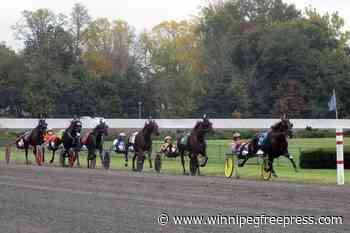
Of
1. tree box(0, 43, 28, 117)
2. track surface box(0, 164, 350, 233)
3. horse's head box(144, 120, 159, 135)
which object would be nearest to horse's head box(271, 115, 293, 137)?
track surface box(0, 164, 350, 233)

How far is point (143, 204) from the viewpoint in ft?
40.8

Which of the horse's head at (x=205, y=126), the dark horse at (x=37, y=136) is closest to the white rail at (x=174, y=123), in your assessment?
the dark horse at (x=37, y=136)

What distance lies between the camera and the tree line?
79.4 metres

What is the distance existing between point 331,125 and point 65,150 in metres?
39.2

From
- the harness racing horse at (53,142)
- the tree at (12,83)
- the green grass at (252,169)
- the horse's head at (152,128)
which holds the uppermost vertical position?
the tree at (12,83)

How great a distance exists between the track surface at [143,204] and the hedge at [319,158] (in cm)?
1105

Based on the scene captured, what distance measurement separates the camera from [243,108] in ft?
263

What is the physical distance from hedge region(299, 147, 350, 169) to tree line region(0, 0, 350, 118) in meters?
48.1

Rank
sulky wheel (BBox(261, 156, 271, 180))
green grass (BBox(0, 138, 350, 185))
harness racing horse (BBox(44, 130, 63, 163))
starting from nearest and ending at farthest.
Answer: green grass (BBox(0, 138, 350, 185)) < sulky wheel (BBox(261, 156, 271, 180)) < harness racing horse (BBox(44, 130, 63, 163))

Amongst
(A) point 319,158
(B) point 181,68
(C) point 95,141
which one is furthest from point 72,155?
(B) point 181,68

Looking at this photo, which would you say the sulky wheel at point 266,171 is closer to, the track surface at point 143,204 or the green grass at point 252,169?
the green grass at point 252,169

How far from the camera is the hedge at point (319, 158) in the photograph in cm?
2683

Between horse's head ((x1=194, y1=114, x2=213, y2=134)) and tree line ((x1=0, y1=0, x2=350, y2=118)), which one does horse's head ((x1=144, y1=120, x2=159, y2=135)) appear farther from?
tree line ((x1=0, y1=0, x2=350, y2=118))

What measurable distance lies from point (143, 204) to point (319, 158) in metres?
16.0
